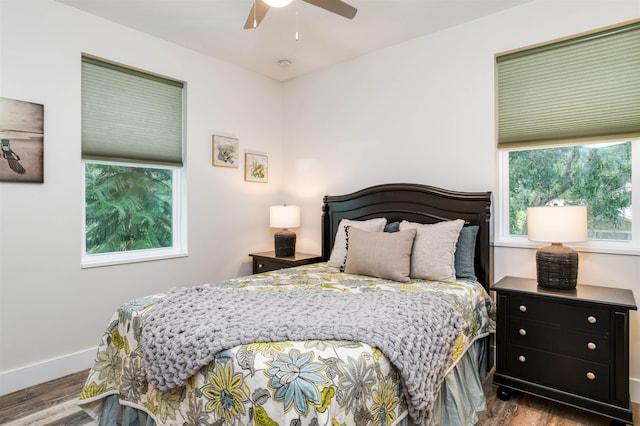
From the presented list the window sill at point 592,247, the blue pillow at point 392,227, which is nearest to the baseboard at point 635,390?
the window sill at point 592,247

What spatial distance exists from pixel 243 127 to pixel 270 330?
2.85 m

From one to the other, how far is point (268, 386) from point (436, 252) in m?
1.69

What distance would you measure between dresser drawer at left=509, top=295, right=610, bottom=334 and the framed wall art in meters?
3.29

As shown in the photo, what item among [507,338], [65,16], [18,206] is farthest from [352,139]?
[18,206]

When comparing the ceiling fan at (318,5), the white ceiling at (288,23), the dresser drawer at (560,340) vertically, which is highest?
the white ceiling at (288,23)

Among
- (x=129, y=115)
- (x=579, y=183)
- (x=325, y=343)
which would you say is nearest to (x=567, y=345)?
(x=579, y=183)

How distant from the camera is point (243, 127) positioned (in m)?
3.91

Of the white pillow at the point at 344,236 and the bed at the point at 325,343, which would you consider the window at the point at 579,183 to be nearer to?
the bed at the point at 325,343

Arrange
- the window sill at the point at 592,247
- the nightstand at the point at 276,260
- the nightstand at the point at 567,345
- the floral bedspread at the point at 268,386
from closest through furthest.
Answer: the floral bedspread at the point at 268,386
the nightstand at the point at 567,345
the window sill at the point at 592,247
the nightstand at the point at 276,260

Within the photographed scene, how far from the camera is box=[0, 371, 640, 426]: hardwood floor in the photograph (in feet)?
6.90

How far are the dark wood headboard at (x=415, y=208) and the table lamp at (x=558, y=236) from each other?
42 cm

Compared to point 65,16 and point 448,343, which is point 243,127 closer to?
point 65,16

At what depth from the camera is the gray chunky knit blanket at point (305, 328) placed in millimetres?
1443

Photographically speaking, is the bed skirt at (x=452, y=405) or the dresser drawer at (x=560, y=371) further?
the dresser drawer at (x=560, y=371)
